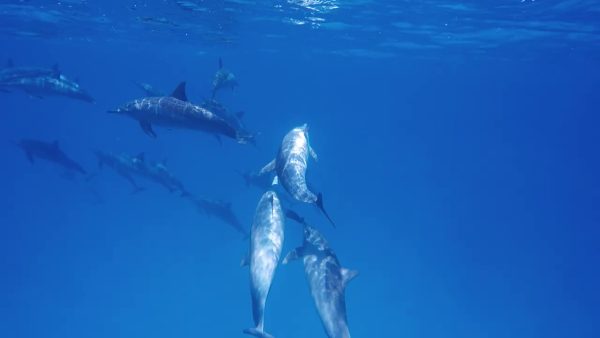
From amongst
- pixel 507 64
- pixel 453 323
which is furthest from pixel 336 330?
pixel 507 64

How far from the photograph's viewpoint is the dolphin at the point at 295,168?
7.00 meters

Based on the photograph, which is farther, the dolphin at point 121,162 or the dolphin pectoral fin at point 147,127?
the dolphin at point 121,162

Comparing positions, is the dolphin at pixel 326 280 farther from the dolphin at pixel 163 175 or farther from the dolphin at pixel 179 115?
the dolphin at pixel 163 175

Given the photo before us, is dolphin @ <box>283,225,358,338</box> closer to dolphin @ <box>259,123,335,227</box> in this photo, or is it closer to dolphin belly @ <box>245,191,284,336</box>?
dolphin belly @ <box>245,191,284,336</box>

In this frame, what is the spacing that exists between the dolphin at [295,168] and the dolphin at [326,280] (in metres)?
1.28

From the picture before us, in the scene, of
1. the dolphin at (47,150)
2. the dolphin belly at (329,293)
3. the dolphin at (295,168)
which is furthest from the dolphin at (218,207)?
the dolphin belly at (329,293)

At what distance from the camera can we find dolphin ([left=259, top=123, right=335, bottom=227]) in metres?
7.00

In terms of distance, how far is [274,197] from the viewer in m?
8.15

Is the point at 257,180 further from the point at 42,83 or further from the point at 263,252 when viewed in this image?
the point at 263,252

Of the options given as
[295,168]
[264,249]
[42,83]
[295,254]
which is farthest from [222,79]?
[264,249]

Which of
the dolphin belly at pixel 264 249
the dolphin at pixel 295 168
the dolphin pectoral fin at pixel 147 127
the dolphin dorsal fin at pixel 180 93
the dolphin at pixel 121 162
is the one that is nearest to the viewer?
the dolphin at pixel 295 168

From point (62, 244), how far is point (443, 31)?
33509mm

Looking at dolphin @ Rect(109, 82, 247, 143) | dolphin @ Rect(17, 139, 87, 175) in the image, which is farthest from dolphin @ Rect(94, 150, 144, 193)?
dolphin @ Rect(109, 82, 247, 143)

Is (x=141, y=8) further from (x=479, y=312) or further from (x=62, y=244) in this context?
(x=479, y=312)
